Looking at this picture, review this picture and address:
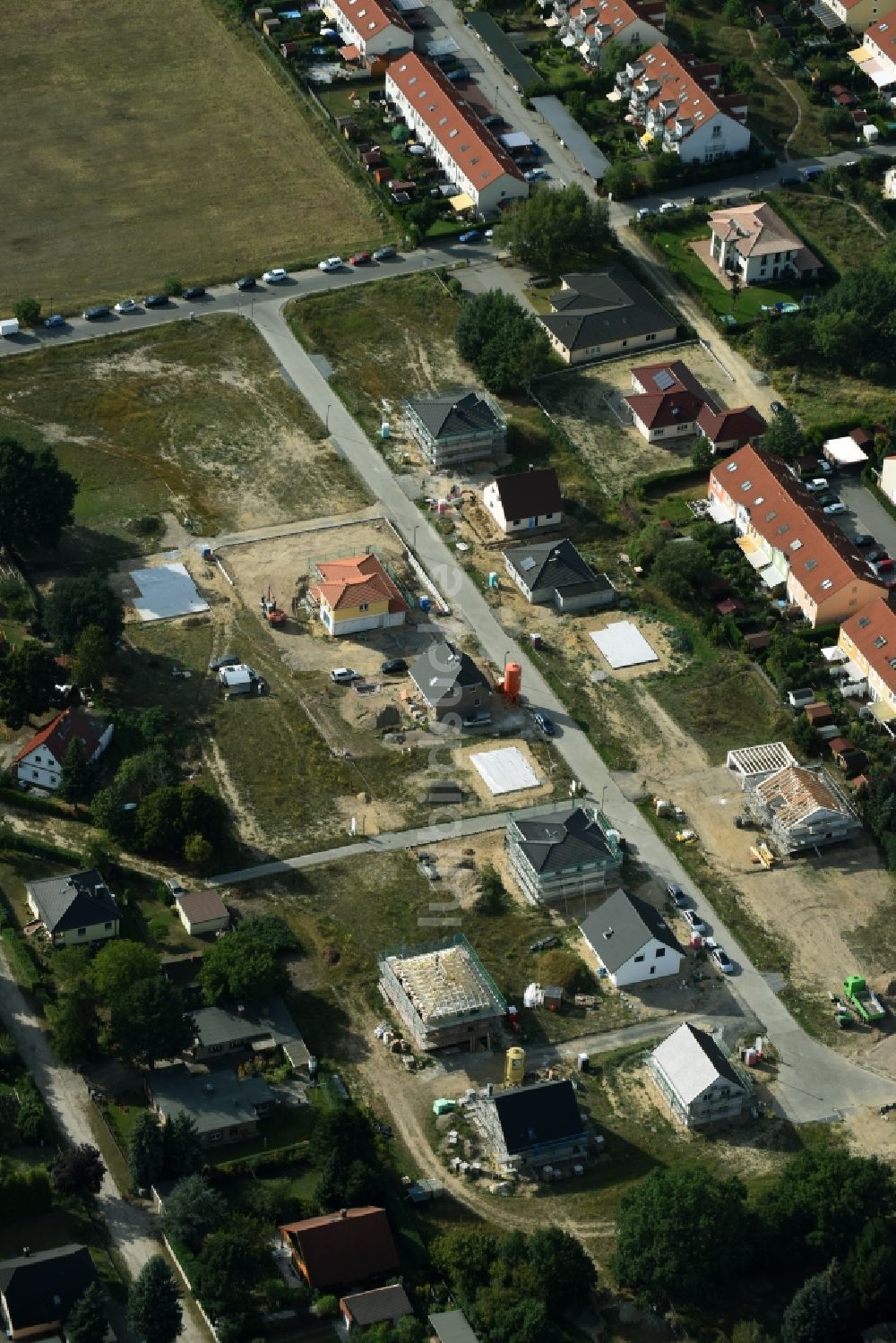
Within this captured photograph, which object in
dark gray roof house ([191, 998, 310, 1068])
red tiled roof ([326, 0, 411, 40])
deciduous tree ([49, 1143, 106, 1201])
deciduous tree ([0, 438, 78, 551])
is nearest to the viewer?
deciduous tree ([49, 1143, 106, 1201])

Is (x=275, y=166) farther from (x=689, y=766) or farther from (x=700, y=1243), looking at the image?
(x=700, y=1243)

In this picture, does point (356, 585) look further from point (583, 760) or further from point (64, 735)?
point (64, 735)

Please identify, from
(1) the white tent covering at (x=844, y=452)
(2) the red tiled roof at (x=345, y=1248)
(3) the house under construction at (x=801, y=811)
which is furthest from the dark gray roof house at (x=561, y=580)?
(2) the red tiled roof at (x=345, y=1248)

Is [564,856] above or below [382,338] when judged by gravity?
below

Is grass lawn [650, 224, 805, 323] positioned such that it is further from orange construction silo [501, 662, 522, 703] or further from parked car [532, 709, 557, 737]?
parked car [532, 709, 557, 737]

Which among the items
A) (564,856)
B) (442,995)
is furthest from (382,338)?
(442,995)

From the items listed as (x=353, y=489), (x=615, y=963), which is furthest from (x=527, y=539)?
(x=615, y=963)

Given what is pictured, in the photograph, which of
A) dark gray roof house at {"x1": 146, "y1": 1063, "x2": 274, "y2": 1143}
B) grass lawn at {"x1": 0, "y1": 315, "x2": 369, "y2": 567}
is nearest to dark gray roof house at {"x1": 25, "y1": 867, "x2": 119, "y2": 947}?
dark gray roof house at {"x1": 146, "y1": 1063, "x2": 274, "y2": 1143}
